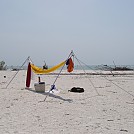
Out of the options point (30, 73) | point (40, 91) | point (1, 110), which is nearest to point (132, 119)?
point (1, 110)

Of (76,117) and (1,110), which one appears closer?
(76,117)

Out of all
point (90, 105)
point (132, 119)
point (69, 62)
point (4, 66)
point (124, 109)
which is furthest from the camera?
point (4, 66)

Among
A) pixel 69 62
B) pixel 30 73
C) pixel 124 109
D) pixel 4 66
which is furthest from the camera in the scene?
pixel 4 66

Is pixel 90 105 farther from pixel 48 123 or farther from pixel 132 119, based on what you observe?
pixel 48 123

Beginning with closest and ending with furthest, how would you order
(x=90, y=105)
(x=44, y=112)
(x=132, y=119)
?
1. (x=132, y=119)
2. (x=44, y=112)
3. (x=90, y=105)

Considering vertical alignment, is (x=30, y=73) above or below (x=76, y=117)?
above

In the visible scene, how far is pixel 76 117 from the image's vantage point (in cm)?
553

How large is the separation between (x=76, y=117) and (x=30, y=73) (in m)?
6.80

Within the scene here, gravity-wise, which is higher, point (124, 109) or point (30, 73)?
point (30, 73)

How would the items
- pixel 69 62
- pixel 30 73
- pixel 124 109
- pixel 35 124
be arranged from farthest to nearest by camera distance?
pixel 30 73, pixel 69 62, pixel 124 109, pixel 35 124

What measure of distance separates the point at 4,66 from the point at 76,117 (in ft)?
155

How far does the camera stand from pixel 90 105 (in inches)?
282

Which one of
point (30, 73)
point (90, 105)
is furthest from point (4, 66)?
point (90, 105)

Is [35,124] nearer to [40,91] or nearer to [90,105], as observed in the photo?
[90,105]
